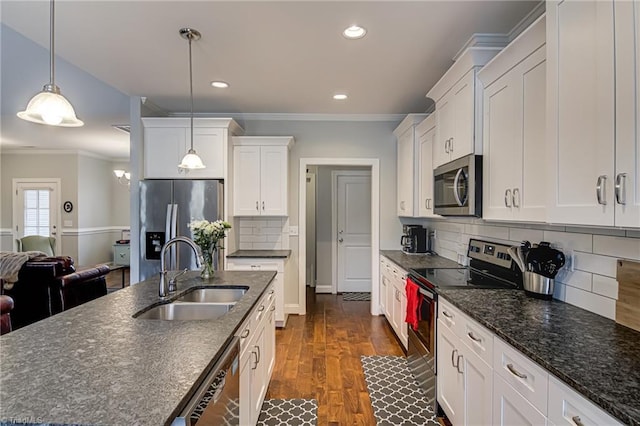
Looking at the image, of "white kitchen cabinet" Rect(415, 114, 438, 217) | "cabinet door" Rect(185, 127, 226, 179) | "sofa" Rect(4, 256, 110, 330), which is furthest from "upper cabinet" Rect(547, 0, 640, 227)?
"sofa" Rect(4, 256, 110, 330)

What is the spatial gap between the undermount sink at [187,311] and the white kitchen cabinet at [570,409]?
1.63 metres

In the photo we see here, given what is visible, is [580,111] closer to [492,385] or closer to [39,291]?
[492,385]

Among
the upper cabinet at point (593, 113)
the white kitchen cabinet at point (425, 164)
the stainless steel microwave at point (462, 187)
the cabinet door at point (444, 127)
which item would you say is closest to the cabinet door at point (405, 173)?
the white kitchen cabinet at point (425, 164)

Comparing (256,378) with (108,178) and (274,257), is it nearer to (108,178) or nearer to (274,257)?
(274,257)

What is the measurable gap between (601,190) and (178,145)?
3875 millimetres

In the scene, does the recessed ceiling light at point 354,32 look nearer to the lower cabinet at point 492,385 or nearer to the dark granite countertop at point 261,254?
the lower cabinet at point 492,385

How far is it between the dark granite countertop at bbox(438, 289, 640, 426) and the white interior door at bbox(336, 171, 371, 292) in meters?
4.01

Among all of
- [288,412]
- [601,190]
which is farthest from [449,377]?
[601,190]

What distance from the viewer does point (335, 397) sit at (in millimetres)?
2623

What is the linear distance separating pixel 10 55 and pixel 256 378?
3.48 meters

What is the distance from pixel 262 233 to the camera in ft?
15.2

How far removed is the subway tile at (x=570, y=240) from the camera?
1762 millimetres

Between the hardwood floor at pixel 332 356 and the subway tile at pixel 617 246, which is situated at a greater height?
the subway tile at pixel 617 246

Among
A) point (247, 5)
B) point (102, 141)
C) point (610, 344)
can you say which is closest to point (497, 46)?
point (247, 5)
